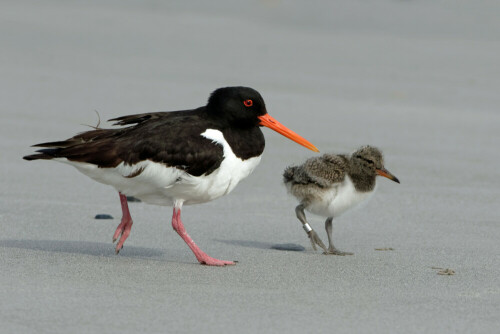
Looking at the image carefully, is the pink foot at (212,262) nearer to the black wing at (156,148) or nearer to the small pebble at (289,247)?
the black wing at (156,148)

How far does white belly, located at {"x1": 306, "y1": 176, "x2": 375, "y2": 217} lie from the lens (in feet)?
20.4

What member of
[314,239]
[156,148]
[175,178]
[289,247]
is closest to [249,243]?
[289,247]

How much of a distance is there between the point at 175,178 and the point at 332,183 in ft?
4.08

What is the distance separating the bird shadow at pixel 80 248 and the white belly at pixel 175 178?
0.40 m

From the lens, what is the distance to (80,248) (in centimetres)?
589

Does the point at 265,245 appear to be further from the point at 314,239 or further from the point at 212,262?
the point at 212,262

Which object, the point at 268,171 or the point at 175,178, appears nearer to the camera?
the point at 175,178

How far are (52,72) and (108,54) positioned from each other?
1456mm

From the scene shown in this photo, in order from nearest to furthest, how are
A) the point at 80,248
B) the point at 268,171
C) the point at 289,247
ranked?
1. the point at 80,248
2. the point at 289,247
3. the point at 268,171

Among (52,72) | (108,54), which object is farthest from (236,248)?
(108,54)

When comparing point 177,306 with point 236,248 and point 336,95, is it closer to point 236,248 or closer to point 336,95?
point 236,248

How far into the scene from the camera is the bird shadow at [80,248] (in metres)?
5.77

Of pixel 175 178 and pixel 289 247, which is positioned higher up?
pixel 175 178

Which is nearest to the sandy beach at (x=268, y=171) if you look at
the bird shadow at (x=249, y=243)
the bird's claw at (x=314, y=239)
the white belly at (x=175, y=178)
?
the bird shadow at (x=249, y=243)
